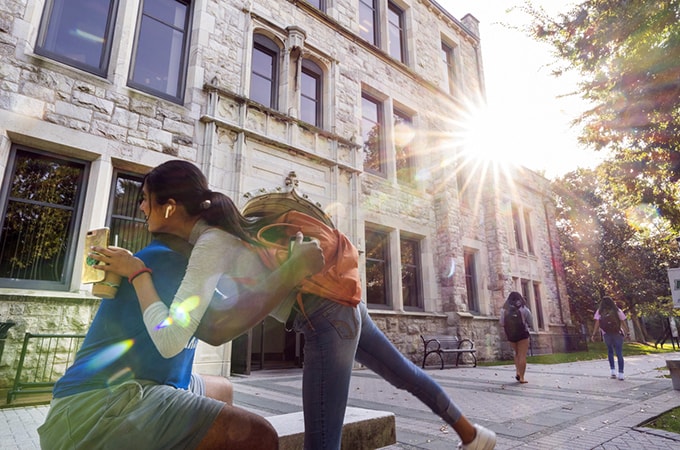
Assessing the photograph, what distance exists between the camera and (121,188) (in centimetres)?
730

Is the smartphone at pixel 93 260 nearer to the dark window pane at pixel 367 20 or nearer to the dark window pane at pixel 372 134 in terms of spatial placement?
the dark window pane at pixel 372 134

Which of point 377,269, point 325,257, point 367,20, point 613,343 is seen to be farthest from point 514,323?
point 367,20

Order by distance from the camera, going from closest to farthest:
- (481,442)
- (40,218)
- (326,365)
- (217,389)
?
(326,365) < (217,389) < (481,442) < (40,218)

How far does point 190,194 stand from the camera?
4.97 feet

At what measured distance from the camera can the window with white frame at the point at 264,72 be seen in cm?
994

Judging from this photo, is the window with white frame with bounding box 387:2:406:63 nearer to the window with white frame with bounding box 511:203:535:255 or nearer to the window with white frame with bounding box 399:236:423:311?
the window with white frame with bounding box 399:236:423:311

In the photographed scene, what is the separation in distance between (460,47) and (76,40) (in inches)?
590

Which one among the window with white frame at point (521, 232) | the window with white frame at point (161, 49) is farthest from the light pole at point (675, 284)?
the window with white frame at point (521, 232)

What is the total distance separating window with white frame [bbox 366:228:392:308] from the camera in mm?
11016

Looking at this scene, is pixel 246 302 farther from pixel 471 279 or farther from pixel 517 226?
A: pixel 517 226

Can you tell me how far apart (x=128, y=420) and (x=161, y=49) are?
9241 mm

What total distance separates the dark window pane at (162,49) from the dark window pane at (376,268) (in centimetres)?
635

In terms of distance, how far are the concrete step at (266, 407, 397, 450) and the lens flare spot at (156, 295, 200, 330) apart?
4.43 feet

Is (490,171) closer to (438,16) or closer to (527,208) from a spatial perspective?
(527,208)
